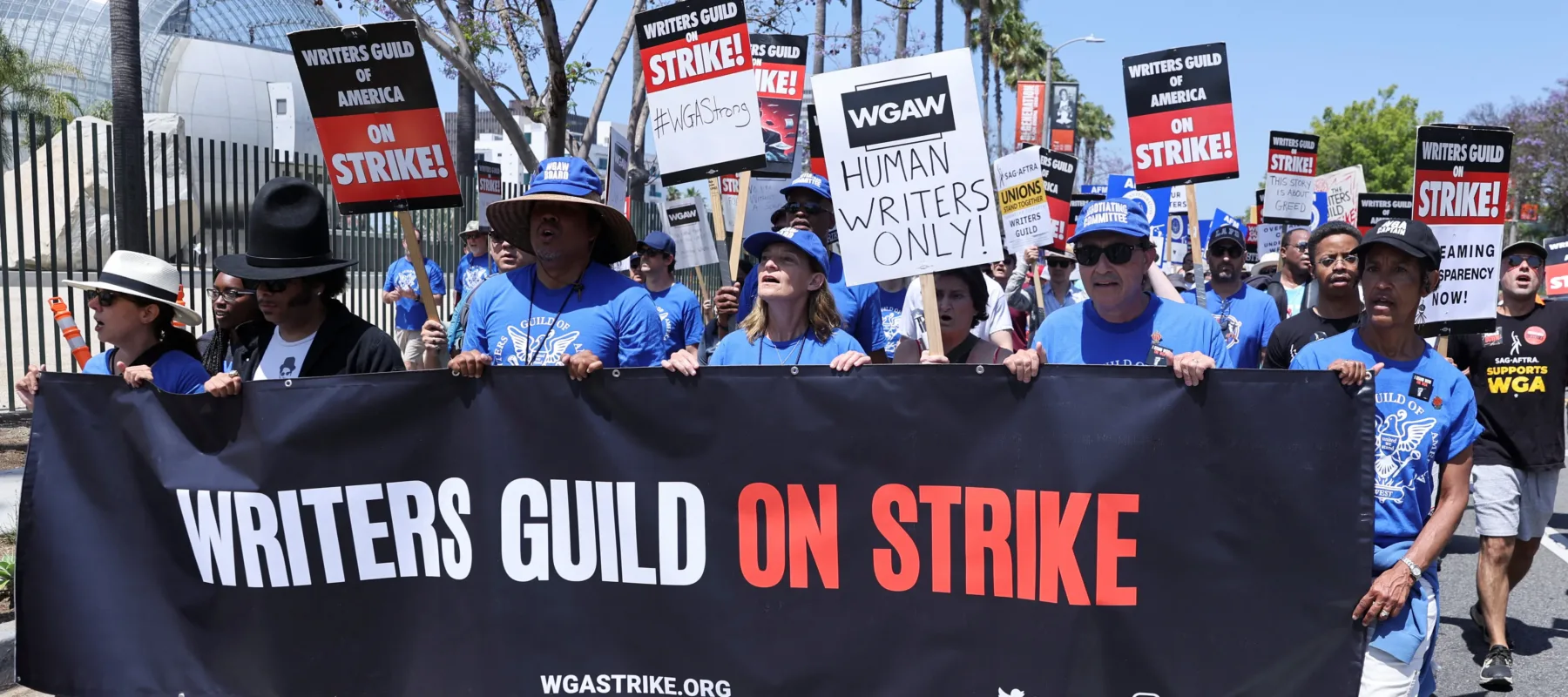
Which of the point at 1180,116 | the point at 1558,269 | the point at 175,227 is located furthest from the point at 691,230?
the point at 175,227

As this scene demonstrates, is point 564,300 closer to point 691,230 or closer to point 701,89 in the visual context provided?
point 701,89

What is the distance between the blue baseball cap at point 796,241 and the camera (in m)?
4.38

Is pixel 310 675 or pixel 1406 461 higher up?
pixel 1406 461

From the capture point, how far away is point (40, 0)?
75.5 m

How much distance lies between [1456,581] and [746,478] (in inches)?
214

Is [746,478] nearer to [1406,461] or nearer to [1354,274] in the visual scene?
[1406,461]

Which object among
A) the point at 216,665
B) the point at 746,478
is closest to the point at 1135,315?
the point at 746,478

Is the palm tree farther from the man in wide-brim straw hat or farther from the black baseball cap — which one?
the black baseball cap

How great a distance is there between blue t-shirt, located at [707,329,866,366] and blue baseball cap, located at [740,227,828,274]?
257 mm

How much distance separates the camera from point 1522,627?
6.50m

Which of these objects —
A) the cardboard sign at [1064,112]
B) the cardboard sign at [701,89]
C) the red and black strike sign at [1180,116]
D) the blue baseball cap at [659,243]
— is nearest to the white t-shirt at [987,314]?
the cardboard sign at [701,89]

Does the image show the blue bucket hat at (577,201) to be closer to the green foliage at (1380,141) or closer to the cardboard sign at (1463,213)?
the cardboard sign at (1463,213)

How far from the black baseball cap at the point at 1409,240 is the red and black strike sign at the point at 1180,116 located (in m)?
3.90

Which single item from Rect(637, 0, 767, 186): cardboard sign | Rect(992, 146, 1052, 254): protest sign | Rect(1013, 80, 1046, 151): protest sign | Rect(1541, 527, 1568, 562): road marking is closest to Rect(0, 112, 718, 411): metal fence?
Rect(637, 0, 767, 186): cardboard sign
